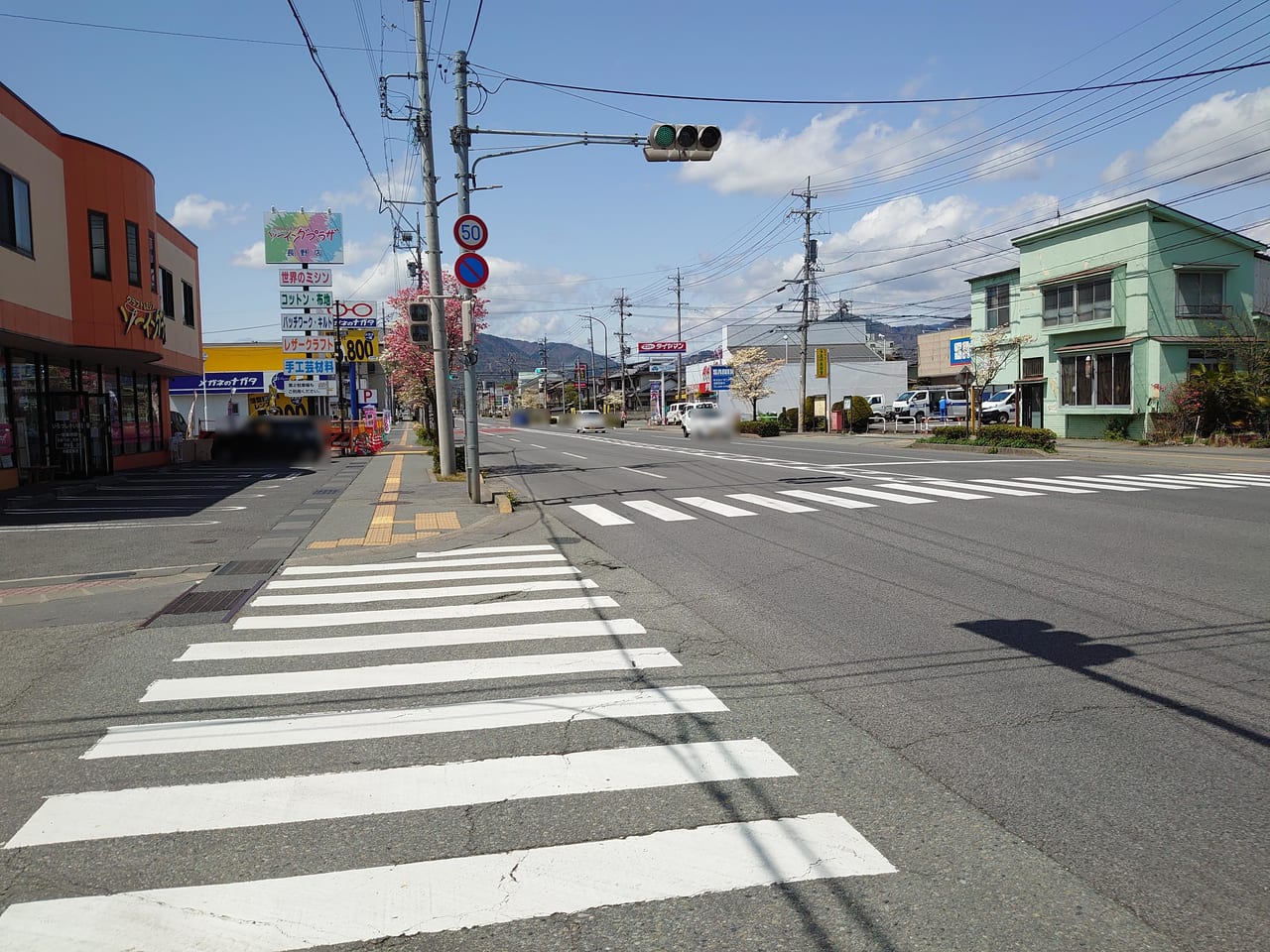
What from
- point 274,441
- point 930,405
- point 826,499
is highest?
point 930,405

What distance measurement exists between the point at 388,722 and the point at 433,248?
680 inches

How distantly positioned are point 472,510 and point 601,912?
13.4 m

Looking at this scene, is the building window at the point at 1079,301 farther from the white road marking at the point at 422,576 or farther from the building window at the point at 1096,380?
the white road marking at the point at 422,576

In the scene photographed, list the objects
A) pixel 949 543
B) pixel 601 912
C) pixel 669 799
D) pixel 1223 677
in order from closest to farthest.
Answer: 1. pixel 601 912
2. pixel 669 799
3. pixel 1223 677
4. pixel 949 543

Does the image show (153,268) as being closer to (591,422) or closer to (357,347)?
(357,347)

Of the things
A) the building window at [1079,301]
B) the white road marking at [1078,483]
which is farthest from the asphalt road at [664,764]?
the building window at [1079,301]

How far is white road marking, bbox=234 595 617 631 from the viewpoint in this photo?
27.3 ft

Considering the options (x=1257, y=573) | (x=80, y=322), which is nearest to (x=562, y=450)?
(x=80, y=322)

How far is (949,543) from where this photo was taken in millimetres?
11672

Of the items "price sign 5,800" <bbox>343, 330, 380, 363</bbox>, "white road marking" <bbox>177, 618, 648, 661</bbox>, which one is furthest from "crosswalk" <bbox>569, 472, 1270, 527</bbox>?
"price sign 5,800" <bbox>343, 330, 380, 363</bbox>

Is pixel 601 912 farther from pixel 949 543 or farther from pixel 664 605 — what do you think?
pixel 949 543

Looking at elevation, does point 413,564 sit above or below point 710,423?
below

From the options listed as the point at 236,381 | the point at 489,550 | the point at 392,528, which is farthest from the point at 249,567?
the point at 236,381

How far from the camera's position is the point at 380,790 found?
4.60 m
